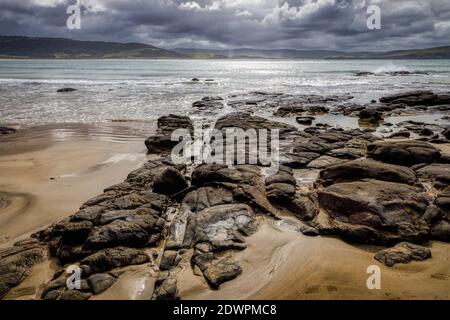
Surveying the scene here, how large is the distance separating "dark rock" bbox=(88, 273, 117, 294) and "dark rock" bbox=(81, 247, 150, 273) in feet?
0.65

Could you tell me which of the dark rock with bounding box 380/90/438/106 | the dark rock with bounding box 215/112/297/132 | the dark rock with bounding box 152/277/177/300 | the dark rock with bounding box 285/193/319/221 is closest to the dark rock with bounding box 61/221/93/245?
the dark rock with bounding box 152/277/177/300

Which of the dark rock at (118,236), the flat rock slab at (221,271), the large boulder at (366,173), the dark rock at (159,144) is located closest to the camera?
the flat rock slab at (221,271)

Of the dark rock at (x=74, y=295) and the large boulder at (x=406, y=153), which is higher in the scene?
the large boulder at (x=406, y=153)

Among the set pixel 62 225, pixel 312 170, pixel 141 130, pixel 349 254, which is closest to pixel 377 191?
pixel 349 254

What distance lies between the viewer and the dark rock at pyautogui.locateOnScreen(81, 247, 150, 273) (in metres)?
5.23

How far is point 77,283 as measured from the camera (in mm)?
4871

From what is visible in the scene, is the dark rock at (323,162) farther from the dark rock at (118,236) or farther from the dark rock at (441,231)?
the dark rock at (118,236)

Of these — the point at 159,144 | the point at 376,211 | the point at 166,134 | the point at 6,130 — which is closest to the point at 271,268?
the point at 376,211

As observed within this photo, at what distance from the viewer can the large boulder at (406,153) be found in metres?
9.16

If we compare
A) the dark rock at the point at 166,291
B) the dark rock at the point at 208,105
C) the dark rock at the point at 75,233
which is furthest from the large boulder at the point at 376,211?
the dark rock at the point at 208,105

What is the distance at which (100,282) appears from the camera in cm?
489

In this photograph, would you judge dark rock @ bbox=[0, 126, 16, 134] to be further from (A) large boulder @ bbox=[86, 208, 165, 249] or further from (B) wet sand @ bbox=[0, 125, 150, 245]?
(A) large boulder @ bbox=[86, 208, 165, 249]

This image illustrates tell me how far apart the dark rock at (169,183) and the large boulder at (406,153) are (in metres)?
6.18

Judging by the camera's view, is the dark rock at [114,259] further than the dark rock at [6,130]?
No
